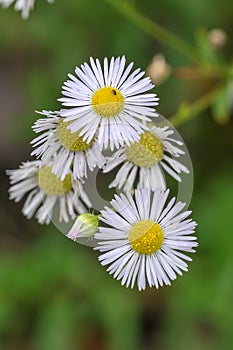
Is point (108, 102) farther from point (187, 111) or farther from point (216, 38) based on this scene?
point (216, 38)

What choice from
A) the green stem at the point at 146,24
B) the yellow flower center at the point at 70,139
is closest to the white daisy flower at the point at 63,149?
the yellow flower center at the point at 70,139

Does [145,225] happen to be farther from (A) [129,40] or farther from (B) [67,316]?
(A) [129,40]

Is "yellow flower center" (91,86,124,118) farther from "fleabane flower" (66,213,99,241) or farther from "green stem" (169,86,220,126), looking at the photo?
"green stem" (169,86,220,126)

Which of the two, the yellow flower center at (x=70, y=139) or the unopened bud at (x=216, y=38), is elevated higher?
the unopened bud at (x=216, y=38)

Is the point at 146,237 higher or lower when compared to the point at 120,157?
lower

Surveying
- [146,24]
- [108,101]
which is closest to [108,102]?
[108,101]

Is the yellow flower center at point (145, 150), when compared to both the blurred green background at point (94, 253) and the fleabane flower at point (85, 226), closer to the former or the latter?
the fleabane flower at point (85, 226)
